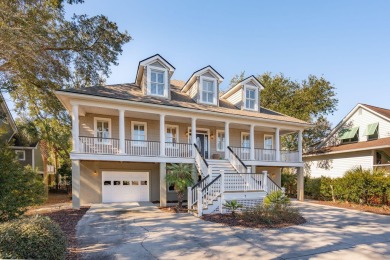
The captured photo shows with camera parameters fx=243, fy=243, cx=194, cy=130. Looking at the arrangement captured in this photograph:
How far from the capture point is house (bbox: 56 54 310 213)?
12.8 m

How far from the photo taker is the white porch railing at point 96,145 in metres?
13.4

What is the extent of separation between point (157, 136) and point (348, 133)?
17543mm

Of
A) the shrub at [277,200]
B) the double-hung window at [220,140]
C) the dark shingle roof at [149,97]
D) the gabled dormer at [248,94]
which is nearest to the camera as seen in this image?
the shrub at [277,200]

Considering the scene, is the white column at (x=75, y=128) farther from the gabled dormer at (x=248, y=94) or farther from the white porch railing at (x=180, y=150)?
the gabled dormer at (x=248, y=94)

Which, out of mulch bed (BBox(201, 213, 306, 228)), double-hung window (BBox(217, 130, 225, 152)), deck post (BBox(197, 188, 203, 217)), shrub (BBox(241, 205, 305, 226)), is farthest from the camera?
double-hung window (BBox(217, 130, 225, 152))

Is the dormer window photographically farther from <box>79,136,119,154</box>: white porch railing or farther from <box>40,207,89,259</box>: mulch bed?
<box>40,207,89,259</box>: mulch bed

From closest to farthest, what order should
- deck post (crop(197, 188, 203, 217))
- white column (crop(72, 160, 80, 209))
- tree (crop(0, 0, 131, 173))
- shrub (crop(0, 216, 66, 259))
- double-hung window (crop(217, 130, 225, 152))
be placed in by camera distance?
shrub (crop(0, 216, 66, 259)) < tree (crop(0, 0, 131, 173)) < deck post (crop(197, 188, 203, 217)) < white column (crop(72, 160, 80, 209)) < double-hung window (crop(217, 130, 225, 152))

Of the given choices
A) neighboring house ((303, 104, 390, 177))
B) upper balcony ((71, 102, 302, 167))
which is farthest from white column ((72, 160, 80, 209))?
neighboring house ((303, 104, 390, 177))

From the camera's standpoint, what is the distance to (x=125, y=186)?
50.8 feet

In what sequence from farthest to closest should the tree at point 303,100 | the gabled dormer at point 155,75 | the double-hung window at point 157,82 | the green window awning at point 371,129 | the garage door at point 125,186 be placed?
the tree at point 303,100
the green window awning at point 371,129
the double-hung window at point 157,82
the gabled dormer at point 155,75
the garage door at point 125,186

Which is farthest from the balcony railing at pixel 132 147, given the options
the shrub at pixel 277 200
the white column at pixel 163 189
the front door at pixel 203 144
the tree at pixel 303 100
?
the tree at pixel 303 100

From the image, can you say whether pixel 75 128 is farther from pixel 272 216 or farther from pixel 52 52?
Result: pixel 272 216

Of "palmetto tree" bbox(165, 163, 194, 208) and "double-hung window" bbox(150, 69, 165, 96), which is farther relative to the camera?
"double-hung window" bbox(150, 69, 165, 96)

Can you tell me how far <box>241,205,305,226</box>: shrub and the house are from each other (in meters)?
2.08
